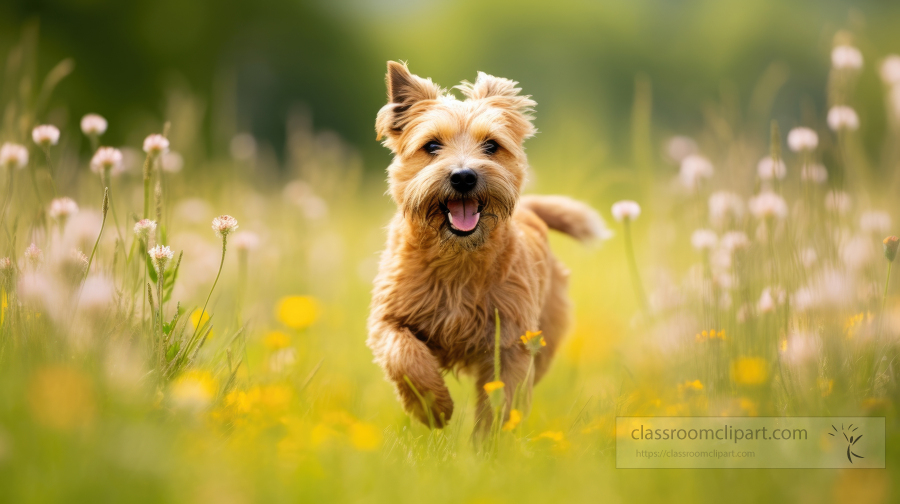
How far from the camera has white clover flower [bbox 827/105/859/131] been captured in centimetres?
333

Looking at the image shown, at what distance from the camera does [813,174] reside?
3.13 m

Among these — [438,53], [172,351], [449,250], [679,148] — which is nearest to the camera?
[172,351]

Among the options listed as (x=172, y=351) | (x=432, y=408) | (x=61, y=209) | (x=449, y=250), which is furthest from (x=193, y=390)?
(x=449, y=250)

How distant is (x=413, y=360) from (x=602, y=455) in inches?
37.2

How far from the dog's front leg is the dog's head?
1.86 ft

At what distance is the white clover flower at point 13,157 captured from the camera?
301cm

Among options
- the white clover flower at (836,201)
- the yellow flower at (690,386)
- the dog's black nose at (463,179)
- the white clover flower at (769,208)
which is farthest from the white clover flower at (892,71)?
the dog's black nose at (463,179)

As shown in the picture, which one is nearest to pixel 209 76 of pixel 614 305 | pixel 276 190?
pixel 276 190

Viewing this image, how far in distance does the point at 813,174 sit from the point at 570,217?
1809 millimetres

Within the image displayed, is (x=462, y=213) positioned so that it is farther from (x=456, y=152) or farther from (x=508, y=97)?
(x=508, y=97)

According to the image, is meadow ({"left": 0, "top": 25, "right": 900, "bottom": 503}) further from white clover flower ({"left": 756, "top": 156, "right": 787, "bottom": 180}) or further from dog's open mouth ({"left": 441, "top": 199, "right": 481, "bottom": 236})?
dog's open mouth ({"left": 441, "top": 199, "right": 481, "bottom": 236})

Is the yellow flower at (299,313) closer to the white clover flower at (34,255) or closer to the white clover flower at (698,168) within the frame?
the white clover flower at (34,255)

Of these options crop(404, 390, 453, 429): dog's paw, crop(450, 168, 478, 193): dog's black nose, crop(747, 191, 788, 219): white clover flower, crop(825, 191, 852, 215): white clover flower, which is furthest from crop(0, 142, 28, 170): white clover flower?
crop(825, 191, 852, 215): white clover flower

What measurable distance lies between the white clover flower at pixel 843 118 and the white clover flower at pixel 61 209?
12.2 ft
